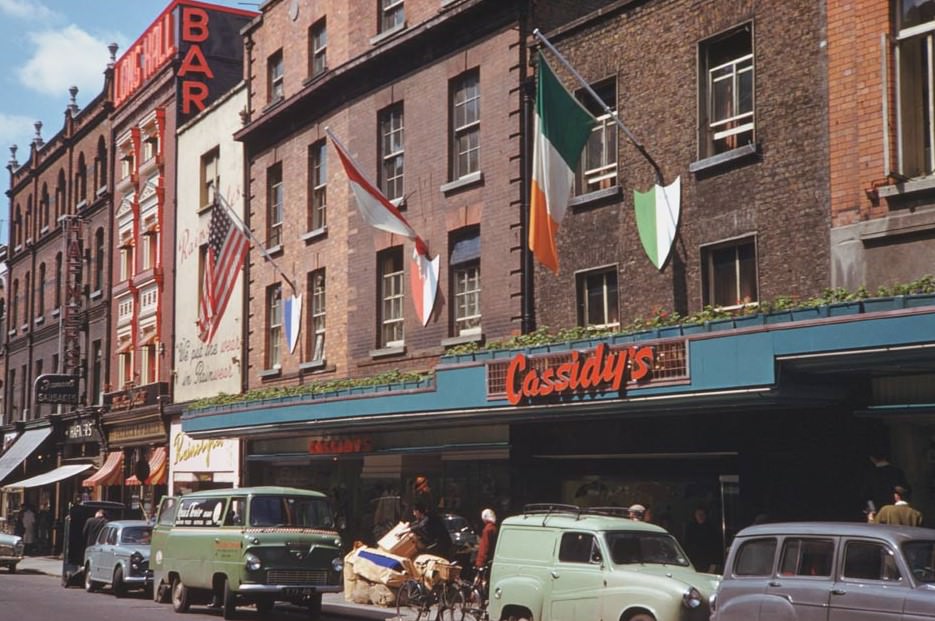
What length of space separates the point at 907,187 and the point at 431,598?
890cm

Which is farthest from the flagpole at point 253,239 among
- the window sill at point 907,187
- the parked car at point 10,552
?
the window sill at point 907,187

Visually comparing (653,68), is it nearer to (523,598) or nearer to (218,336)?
(523,598)

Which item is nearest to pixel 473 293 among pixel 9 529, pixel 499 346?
pixel 499 346

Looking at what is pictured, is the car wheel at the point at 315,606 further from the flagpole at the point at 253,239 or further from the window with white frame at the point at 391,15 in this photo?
the window with white frame at the point at 391,15

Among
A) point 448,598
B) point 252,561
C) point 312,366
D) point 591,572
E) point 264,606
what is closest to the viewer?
point 591,572

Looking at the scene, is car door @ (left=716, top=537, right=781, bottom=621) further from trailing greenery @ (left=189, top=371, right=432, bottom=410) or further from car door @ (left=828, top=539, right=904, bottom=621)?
trailing greenery @ (left=189, top=371, right=432, bottom=410)

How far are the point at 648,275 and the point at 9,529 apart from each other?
36269mm

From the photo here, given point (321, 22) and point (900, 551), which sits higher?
point (321, 22)

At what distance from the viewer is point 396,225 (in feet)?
83.9

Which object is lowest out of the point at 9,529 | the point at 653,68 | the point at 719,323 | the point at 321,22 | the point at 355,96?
the point at 9,529

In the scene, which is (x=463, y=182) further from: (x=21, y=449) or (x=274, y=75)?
(x=21, y=449)

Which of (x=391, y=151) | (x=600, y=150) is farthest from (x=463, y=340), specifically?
(x=391, y=151)

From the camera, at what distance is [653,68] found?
21.4 meters

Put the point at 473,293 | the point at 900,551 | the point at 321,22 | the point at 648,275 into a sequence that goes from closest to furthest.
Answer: the point at 900,551, the point at 648,275, the point at 473,293, the point at 321,22
